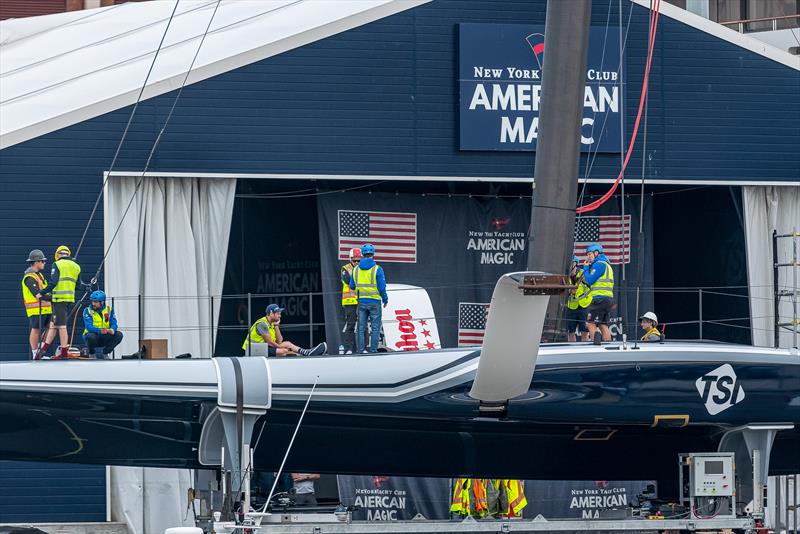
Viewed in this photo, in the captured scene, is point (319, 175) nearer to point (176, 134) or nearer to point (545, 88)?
point (176, 134)

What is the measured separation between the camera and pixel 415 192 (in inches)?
915

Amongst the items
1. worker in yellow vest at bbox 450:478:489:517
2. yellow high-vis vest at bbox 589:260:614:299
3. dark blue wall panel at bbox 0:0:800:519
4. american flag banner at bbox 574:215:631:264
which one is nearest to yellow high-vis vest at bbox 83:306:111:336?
dark blue wall panel at bbox 0:0:800:519

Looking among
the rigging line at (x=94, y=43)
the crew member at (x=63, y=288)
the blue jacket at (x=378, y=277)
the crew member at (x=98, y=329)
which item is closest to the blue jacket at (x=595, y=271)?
the blue jacket at (x=378, y=277)

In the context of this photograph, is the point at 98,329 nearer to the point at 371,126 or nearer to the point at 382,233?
the point at 371,126

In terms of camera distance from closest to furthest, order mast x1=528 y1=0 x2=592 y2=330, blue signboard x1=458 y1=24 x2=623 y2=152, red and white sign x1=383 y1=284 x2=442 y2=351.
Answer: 1. mast x1=528 y1=0 x2=592 y2=330
2. red and white sign x1=383 y1=284 x2=442 y2=351
3. blue signboard x1=458 y1=24 x2=623 y2=152

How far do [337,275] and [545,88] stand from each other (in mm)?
7581

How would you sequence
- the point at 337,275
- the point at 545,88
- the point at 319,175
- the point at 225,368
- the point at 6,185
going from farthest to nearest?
the point at 337,275 < the point at 319,175 < the point at 6,185 < the point at 545,88 < the point at 225,368

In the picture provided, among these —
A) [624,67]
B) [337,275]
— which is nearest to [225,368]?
[337,275]

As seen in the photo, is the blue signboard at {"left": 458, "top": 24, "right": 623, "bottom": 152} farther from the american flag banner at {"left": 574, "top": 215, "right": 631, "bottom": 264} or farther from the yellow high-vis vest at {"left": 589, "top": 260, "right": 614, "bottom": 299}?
the yellow high-vis vest at {"left": 589, "top": 260, "right": 614, "bottom": 299}

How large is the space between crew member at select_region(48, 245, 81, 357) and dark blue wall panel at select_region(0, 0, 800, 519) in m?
1.29

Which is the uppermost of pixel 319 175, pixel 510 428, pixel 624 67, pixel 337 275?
pixel 624 67

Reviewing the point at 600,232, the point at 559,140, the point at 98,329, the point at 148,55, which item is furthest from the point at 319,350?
the point at 600,232

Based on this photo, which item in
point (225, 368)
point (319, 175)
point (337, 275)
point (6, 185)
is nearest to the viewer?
point (225, 368)

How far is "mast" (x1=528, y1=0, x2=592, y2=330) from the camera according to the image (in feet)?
51.7
